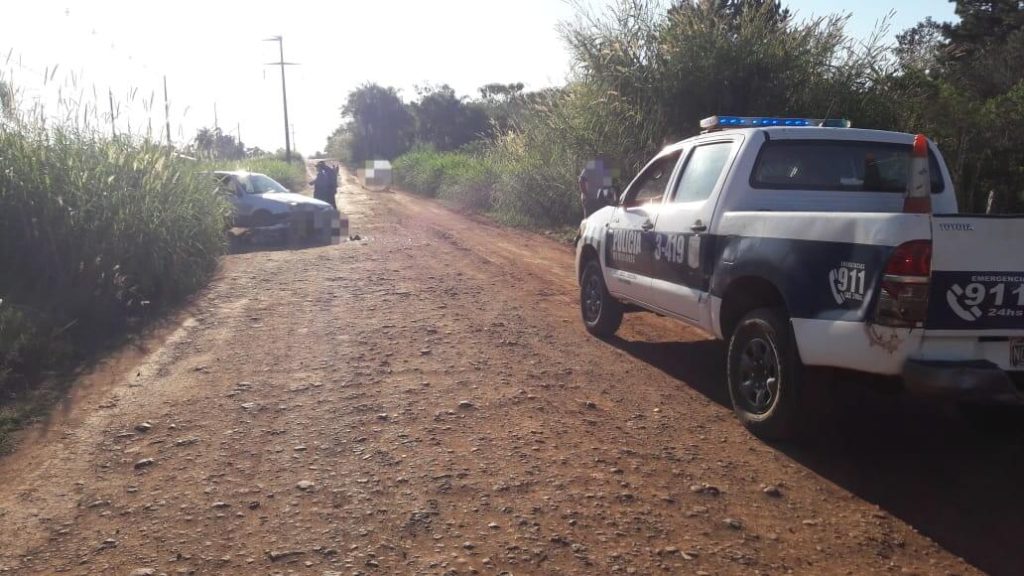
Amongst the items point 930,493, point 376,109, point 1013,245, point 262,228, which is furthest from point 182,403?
point 376,109

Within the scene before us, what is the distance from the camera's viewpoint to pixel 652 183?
24.1ft

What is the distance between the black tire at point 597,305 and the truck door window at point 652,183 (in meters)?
0.76

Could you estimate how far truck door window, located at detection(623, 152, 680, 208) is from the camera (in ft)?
22.9

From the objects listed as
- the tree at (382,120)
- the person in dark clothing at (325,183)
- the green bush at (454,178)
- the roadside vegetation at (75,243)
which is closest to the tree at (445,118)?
the tree at (382,120)

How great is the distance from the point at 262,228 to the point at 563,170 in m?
6.92

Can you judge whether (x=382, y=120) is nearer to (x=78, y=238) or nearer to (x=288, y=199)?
(x=288, y=199)

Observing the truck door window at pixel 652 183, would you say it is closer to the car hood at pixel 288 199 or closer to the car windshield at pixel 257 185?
the car hood at pixel 288 199

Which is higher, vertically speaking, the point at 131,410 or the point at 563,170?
the point at 563,170

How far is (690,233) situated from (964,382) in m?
2.27

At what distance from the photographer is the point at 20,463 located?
503cm

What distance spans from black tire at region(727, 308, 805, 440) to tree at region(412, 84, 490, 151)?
61.5 meters

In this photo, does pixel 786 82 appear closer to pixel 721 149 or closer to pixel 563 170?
pixel 563 170

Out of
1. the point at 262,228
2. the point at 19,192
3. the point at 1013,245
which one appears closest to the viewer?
the point at 1013,245

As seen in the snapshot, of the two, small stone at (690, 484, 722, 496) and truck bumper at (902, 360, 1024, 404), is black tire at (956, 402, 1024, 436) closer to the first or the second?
truck bumper at (902, 360, 1024, 404)
